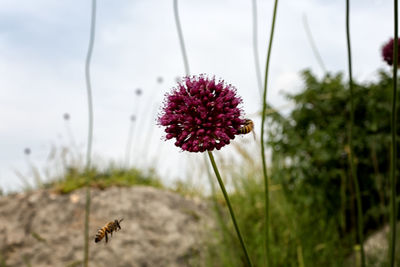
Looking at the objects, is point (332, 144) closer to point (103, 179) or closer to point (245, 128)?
point (103, 179)

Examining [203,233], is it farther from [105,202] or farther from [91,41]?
[91,41]

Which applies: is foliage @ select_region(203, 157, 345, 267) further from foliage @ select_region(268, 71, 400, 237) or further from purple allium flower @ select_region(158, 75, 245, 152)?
purple allium flower @ select_region(158, 75, 245, 152)

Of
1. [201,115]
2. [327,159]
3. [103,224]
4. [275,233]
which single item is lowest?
[275,233]

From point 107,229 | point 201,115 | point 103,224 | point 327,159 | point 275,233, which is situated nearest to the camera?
point 201,115

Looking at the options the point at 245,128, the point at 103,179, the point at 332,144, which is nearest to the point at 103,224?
the point at 103,179

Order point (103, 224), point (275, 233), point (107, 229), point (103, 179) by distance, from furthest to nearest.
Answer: point (103, 179) → point (275, 233) → point (103, 224) → point (107, 229)

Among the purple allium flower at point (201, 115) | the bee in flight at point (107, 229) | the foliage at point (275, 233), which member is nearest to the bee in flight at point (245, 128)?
the purple allium flower at point (201, 115)

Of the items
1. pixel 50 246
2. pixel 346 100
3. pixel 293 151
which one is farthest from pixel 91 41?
pixel 346 100

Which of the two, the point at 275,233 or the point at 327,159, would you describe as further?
the point at 327,159
